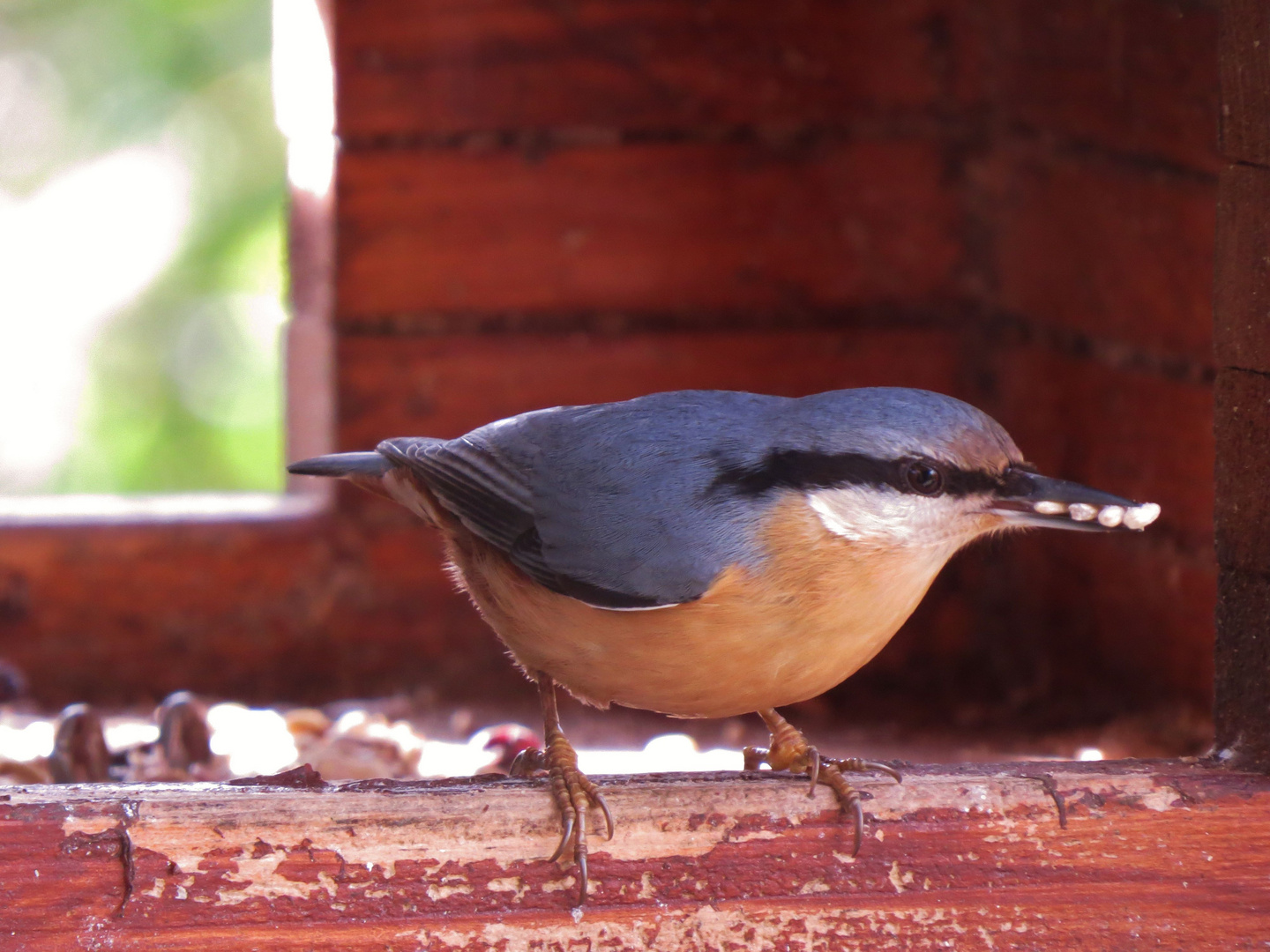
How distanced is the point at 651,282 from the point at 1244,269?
1.64 m

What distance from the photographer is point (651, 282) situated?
310 cm

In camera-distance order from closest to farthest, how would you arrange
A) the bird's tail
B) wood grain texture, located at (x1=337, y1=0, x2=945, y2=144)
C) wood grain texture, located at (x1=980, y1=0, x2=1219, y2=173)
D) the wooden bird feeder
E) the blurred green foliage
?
the bird's tail < wood grain texture, located at (x1=980, y1=0, x2=1219, y2=173) < the wooden bird feeder < wood grain texture, located at (x1=337, y1=0, x2=945, y2=144) < the blurred green foliage

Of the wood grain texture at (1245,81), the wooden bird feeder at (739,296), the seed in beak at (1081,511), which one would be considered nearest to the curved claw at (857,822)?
the seed in beak at (1081,511)

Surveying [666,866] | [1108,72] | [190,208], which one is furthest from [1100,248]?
[190,208]

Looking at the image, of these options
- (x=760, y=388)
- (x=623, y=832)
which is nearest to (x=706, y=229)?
(x=760, y=388)

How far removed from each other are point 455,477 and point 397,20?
4.64 ft

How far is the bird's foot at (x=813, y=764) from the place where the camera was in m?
1.54

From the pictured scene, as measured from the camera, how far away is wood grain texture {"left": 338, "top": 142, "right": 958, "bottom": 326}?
3.04 meters

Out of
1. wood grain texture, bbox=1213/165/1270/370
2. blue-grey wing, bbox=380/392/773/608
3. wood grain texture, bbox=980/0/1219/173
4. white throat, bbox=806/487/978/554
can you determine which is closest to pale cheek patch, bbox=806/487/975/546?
white throat, bbox=806/487/978/554

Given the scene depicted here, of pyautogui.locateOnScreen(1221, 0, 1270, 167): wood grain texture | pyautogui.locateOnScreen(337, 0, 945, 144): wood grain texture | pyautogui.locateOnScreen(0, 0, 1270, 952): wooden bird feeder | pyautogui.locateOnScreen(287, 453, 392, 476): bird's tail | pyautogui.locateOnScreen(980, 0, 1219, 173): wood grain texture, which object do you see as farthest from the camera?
pyautogui.locateOnScreen(337, 0, 945, 144): wood grain texture

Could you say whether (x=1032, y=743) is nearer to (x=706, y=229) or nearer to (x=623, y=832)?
(x=706, y=229)

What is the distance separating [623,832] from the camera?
59.6 inches

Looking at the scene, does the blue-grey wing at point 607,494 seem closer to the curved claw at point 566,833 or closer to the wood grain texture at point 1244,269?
the curved claw at point 566,833

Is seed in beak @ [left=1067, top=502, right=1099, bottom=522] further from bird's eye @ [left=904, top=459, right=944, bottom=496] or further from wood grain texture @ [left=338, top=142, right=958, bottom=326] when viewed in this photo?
wood grain texture @ [left=338, top=142, right=958, bottom=326]
